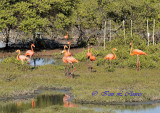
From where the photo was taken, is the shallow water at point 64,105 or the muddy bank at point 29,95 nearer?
the shallow water at point 64,105

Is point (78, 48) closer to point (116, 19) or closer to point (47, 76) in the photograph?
point (116, 19)

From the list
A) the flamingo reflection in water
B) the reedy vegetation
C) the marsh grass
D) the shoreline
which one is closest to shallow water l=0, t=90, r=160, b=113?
the flamingo reflection in water

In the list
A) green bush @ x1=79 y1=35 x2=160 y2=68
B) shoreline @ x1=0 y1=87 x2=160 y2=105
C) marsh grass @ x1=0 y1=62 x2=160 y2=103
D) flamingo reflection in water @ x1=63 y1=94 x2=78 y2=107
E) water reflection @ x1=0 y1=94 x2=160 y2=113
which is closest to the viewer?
water reflection @ x1=0 y1=94 x2=160 y2=113

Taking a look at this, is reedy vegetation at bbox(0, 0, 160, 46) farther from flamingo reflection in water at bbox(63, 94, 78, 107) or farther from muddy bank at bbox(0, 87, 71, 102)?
flamingo reflection in water at bbox(63, 94, 78, 107)

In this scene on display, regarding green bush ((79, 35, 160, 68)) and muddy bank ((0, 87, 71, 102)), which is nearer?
muddy bank ((0, 87, 71, 102))

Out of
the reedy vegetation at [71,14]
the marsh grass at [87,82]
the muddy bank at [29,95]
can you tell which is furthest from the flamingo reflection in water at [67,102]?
the reedy vegetation at [71,14]

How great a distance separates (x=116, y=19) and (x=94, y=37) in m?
2.63

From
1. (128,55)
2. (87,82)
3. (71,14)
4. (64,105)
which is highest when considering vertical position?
(71,14)

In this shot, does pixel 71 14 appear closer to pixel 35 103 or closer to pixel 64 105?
pixel 35 103

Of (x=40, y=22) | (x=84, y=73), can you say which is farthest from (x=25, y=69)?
(x=40, y=22)

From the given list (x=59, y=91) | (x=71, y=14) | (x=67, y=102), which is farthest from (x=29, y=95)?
(x=71, y=14)

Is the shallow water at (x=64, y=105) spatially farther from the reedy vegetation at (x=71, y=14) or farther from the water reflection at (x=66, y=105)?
the reedy vegetation at (x=71, y=14)

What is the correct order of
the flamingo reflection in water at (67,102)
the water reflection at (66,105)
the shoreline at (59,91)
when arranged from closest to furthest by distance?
1. the water reflection at (66,105)
2. the flamingo reflection in water at (67,102)
3. the shoreline at (59,91)

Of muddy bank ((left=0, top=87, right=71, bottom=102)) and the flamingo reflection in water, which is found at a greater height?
muddy bank ((left=0, top=87, right=71, bottom=102))
